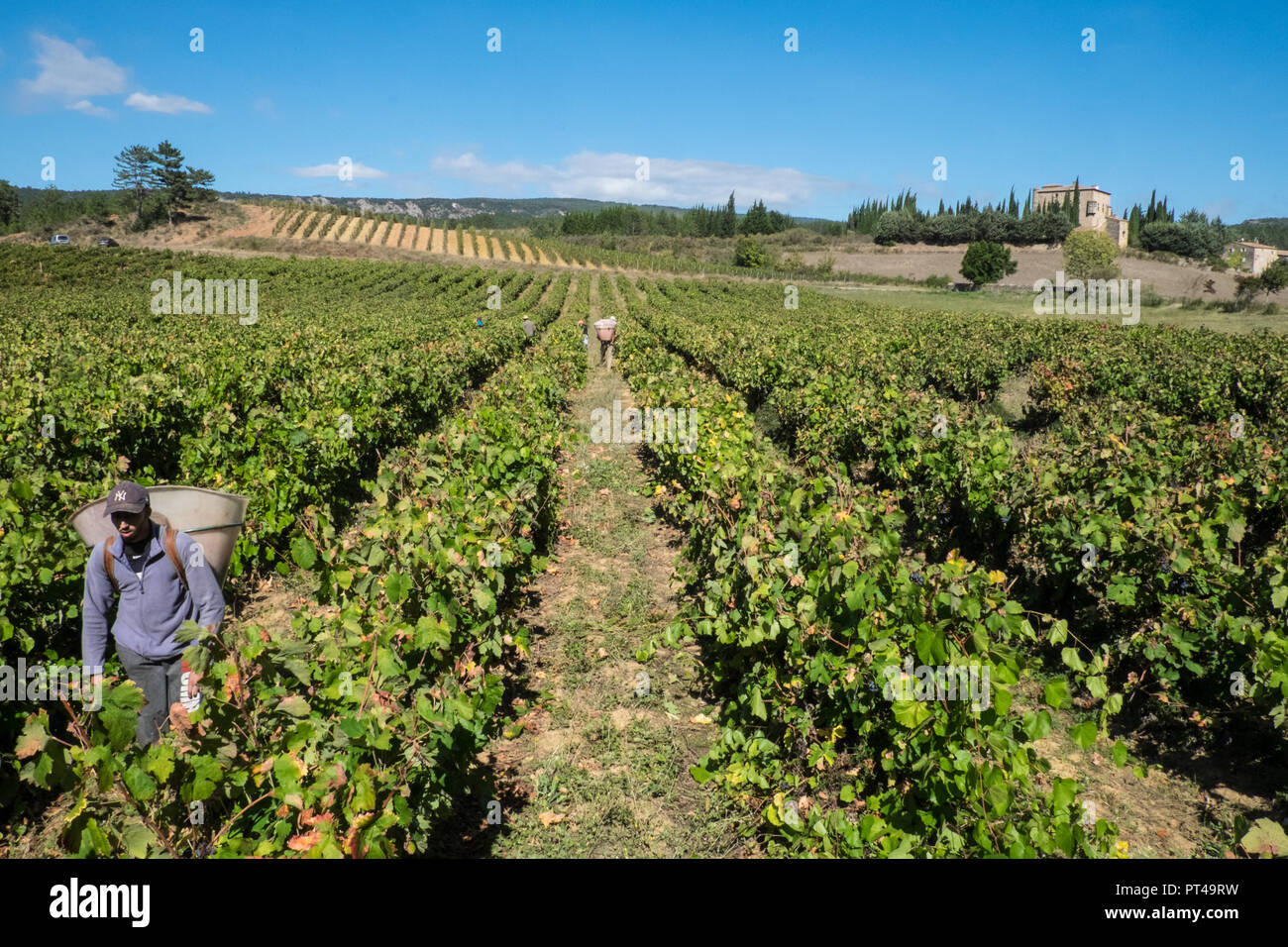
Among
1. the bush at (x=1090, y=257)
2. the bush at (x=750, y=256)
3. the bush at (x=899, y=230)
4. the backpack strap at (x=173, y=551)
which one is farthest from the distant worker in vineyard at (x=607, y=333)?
the bush at (x=899, y=230)

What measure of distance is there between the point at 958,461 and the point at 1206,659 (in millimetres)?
3067

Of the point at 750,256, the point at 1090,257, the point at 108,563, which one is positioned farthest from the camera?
the point at 750,256

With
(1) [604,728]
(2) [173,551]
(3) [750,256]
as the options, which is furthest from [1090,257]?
(2) [173,551]

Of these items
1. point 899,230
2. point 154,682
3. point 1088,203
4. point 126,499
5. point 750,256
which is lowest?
point 154,682

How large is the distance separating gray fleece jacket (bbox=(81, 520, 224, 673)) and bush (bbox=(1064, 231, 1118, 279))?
75.5 m

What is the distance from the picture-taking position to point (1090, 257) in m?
67.8

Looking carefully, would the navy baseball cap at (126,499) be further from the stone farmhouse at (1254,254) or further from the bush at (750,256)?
the stone farmhouse at (1254,254)

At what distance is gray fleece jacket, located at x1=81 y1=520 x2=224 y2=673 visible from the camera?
3742 millimetres

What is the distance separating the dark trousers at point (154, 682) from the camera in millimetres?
3826

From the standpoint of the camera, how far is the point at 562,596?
23.5ft

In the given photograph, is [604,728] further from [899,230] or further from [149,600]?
[899,230]

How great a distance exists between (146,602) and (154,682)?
445mm

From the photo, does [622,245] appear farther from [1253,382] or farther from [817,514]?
[817,514]

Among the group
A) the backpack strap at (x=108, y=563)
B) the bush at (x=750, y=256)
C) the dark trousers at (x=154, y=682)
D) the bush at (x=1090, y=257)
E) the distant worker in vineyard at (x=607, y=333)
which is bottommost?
the dark trousers at (x=154, y=682)
